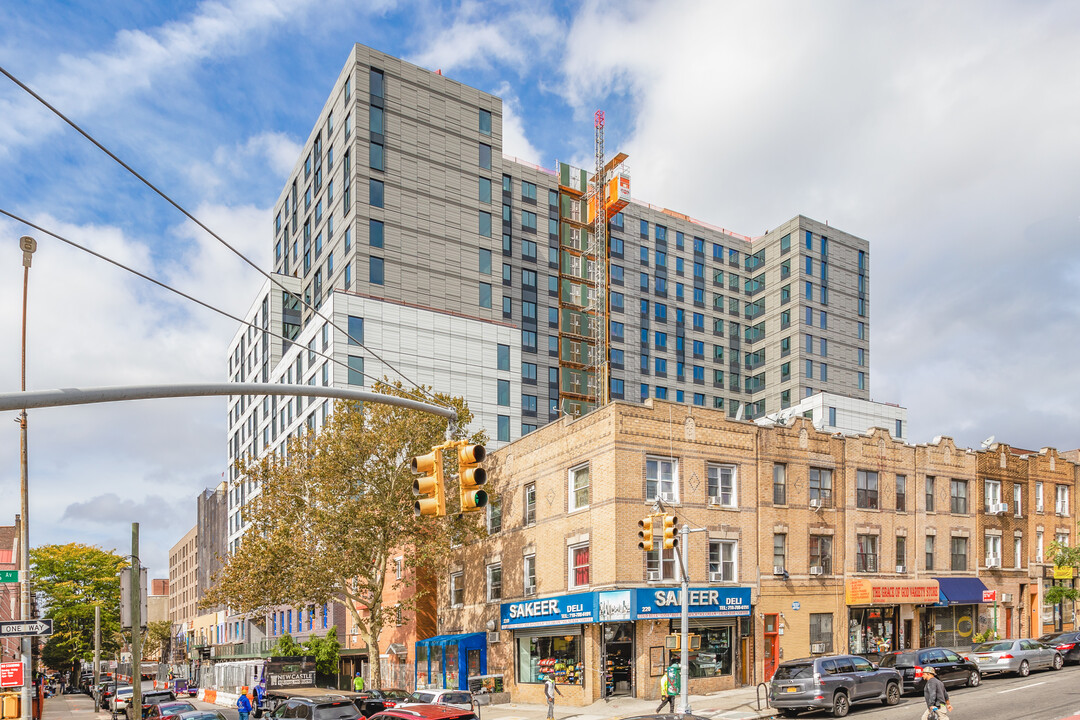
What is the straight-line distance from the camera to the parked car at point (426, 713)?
17.2 m

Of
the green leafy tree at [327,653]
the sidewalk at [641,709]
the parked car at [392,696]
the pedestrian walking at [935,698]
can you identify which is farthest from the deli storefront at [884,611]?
the green leafy tree at [327,653]

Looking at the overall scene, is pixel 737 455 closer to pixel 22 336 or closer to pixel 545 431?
pixel 545 431

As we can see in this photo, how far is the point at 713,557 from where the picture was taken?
3991 centimetres

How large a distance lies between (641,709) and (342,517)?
49.0 feet

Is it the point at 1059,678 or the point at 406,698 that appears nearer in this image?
the point at 406,698

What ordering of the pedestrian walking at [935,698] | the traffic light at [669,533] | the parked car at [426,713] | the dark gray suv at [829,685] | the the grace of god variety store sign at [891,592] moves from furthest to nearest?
the the grace of god variety store sign at [891,592], the dark gray suv at [829,685], the traffic light at [669,533], the pedestrian walking at [935,698], the parked car at [426,713]

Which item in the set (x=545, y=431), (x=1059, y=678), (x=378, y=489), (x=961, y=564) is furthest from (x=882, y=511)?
(x=378, y=489)

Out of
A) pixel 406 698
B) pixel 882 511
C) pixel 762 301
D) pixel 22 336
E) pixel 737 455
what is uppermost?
pixel 762 301

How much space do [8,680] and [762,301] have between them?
293ft

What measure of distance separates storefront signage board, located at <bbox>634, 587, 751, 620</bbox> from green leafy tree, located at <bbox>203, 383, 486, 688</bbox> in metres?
10.0

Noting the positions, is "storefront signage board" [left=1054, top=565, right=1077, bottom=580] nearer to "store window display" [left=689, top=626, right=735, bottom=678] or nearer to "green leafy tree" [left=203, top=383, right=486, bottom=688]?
"store window display" [left=689, top=626, right=735, bottom=678]

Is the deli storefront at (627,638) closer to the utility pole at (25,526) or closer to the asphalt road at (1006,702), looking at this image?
the asphalt road at (1006,702)

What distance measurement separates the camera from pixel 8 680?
87.1 ft

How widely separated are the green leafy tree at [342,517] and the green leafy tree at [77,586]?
4898cm
